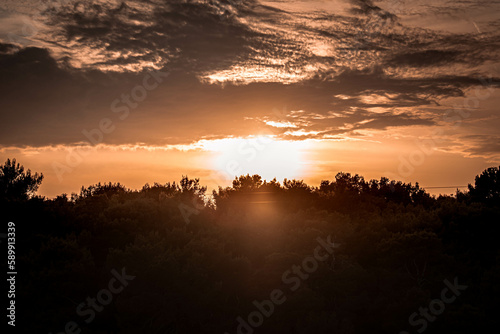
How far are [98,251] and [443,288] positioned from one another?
838 inches

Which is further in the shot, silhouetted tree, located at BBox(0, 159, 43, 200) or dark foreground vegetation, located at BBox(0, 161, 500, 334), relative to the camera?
silhouetted tree, located at BBox(0, 159, 43, 200)

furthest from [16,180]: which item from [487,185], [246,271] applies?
[487,185]

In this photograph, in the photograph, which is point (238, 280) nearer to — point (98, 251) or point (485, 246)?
point (98, 251)

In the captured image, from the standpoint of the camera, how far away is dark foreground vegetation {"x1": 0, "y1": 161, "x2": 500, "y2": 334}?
2300cm

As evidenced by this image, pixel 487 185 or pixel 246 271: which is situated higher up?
pixel 487 185

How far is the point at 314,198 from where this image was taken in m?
55.9

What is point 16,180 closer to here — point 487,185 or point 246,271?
point 246,271

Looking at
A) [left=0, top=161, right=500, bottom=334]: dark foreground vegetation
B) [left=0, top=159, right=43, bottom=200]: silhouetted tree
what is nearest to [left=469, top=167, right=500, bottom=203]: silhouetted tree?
[left=0, top=161, right=500, bottom=334]: dark foreground vegetation

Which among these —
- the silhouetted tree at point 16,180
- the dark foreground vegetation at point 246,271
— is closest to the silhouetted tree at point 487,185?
the dark foreground vegetation at point 246,271

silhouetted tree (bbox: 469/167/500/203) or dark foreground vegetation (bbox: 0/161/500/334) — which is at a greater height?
silhouetted tree (bbox: 469/167/500/203)

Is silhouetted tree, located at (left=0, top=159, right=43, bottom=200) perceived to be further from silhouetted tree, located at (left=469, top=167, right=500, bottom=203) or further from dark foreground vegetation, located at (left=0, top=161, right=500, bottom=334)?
silhouetted tree, located at (left=469, top=167, right=500, bottom=203)

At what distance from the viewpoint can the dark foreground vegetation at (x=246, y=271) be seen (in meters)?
23.0

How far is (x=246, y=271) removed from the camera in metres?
28.5

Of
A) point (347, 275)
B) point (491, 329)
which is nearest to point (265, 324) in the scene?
point (347, 275)
